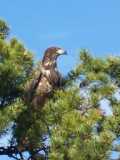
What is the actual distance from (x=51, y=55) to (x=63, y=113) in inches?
77.1

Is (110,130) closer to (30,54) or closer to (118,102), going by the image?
(118,102)

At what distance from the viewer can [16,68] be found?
6523 mm

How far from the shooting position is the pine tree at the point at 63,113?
234 inches

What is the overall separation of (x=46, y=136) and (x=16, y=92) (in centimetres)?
53

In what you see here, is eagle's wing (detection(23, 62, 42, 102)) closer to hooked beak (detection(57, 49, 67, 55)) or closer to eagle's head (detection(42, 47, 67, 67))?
eagle's head (detection(42, 47, 67, 67))

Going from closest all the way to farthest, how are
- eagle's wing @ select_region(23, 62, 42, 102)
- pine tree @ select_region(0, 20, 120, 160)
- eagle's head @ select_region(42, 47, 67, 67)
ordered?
1. pine tree @ select_region(0, 20, 120, 160)
2. eagle's wing @ select_region(23, 62, 42, 102)
3. eagle's head @ select_region(42, 47, 67, 67)

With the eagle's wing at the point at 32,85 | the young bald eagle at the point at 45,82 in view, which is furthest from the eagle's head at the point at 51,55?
the eagle's wing at the point at 32,85

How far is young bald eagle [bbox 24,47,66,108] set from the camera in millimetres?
6921

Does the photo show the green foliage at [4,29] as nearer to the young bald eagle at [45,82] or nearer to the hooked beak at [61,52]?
the young bald eagle at [45,82]

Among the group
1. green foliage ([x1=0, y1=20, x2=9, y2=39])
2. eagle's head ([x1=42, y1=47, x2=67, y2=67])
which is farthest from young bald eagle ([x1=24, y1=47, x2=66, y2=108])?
green foliage ([x1=0, y1=20, x2=9, y2=39])

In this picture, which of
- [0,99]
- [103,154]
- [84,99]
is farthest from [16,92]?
[103,154]

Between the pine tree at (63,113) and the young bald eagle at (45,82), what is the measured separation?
3.6 inches

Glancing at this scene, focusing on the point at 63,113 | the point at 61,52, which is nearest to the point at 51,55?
the point at 61,52

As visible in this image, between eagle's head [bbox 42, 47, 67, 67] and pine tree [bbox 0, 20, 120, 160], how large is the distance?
0.64 m
